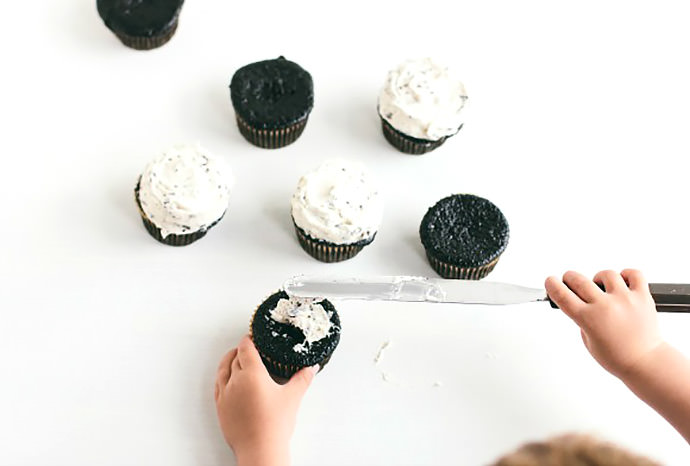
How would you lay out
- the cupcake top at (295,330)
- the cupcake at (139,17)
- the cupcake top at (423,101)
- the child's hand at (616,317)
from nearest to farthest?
the child's hand at (616,317) < the cupcake top at (295,330) < the cupcake top at (423,101) < the cupcake at (139,17)

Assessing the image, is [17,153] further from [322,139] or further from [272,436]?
[272,436]

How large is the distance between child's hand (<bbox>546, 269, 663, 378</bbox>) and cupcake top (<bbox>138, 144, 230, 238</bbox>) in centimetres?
76

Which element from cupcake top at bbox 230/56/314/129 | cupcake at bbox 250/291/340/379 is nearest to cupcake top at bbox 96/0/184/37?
cupcake top at bbox 230/56/314/129

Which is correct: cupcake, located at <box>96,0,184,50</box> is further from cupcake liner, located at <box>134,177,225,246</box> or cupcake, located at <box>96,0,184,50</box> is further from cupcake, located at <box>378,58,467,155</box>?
cupcake, located at <box>378,58,467,155</box>

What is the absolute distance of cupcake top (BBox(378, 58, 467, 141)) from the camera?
6.93ft

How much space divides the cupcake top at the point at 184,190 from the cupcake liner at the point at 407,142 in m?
0.43

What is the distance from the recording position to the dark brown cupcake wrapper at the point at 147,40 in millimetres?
2273

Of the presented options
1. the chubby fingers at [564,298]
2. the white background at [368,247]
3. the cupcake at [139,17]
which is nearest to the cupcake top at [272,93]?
the white background at [368,247]

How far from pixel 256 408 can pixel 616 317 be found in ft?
2.44

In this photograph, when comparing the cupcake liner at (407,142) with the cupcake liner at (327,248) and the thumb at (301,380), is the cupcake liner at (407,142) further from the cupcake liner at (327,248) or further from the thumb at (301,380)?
the thumb at (301,380)

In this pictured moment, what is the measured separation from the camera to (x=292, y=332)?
1.89m

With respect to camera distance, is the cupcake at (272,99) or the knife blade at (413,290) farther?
the cupcake at (272,99)

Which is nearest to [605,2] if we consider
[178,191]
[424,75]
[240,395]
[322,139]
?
[424,75]

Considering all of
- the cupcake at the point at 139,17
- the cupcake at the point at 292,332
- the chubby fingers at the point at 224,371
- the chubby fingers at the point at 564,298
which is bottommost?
the chubby fingers at the point at 224,371
